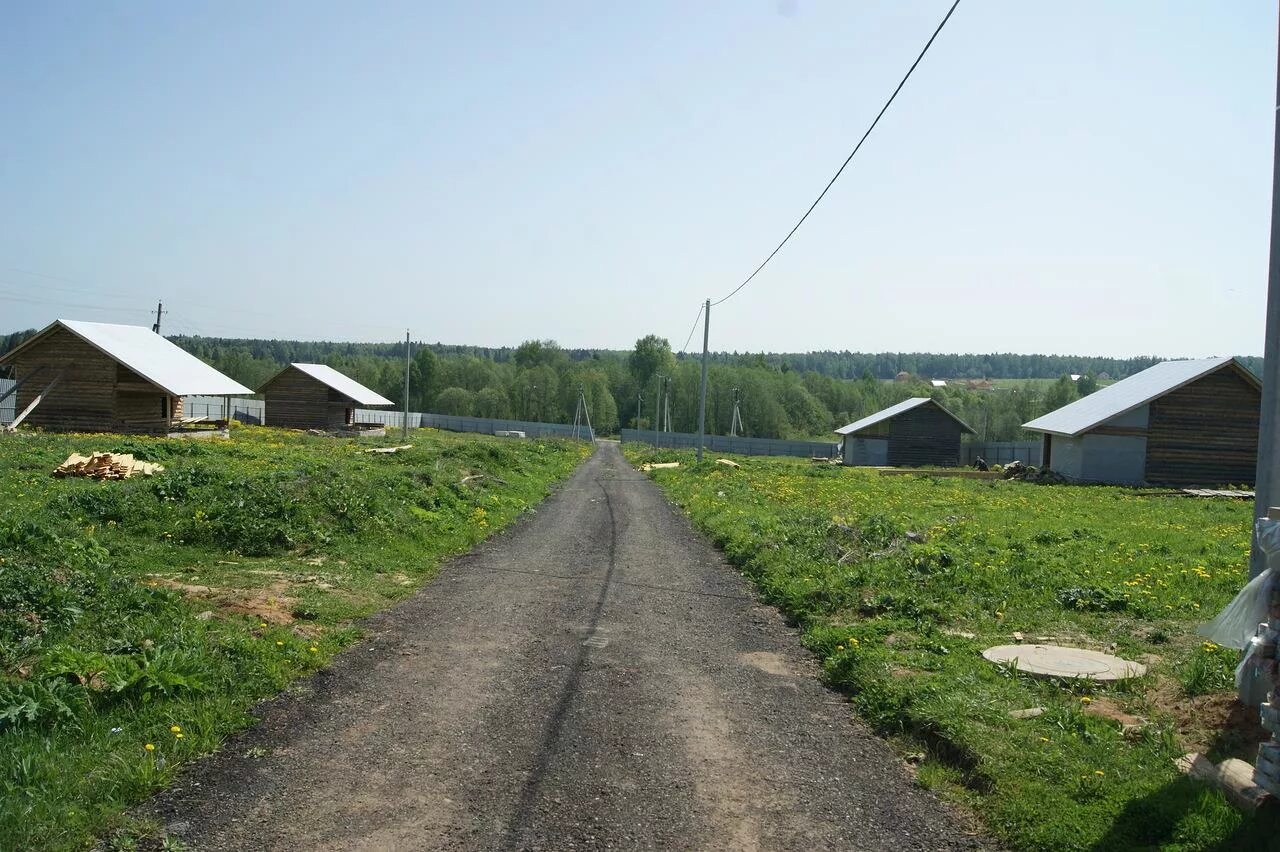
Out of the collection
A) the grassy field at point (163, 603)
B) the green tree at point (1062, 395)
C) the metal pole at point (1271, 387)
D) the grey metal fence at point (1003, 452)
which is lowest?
the grassy field at point (163, 603)

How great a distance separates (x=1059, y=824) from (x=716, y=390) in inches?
4550

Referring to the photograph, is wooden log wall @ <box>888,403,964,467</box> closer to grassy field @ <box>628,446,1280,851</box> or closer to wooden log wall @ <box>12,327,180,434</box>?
grassy field @ <box>628,446,1280,851</box>

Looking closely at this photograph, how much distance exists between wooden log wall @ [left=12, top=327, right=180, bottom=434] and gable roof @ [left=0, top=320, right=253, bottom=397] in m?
0.45

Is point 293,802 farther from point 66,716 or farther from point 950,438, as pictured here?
point 950,438

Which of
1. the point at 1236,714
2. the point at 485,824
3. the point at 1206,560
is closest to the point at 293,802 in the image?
the point at 485,824

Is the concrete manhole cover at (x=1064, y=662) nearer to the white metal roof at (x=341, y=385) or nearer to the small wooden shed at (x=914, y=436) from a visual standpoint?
the small wooden shed at (x=914, y=436)

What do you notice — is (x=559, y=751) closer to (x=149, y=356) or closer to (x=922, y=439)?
(x=149, y=356)

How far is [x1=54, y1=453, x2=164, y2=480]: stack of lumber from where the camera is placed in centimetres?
2266

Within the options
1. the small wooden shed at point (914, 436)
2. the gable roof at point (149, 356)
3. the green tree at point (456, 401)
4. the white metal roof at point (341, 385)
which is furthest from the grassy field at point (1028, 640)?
the green tree at point (456, 401)

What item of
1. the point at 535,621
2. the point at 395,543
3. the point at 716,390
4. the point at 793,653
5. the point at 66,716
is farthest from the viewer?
the point at 716,390

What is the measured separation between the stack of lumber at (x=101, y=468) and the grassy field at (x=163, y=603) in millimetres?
742

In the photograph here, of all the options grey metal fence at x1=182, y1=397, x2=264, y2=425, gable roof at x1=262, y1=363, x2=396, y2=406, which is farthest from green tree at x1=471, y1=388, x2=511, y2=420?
gable roof at x1=262, y1=363, x2=396, y2=406

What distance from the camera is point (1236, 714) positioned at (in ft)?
23.6

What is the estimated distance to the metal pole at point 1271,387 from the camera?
23.8ft
